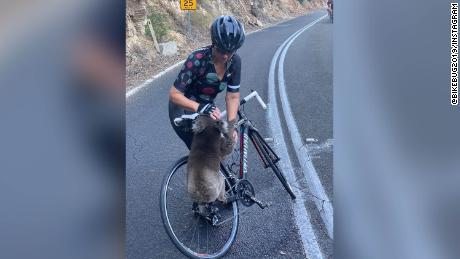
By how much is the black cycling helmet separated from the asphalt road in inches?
2.0

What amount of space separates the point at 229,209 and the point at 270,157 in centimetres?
28

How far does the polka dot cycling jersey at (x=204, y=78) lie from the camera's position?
7.77ft

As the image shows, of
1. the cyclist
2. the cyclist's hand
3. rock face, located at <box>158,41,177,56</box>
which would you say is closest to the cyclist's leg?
the cyclist

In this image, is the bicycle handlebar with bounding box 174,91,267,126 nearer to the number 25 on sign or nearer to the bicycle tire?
the bicycle tire

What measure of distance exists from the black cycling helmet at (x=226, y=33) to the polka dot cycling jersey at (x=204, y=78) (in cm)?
4

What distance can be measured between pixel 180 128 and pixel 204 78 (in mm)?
230

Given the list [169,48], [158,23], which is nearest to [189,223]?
[169,48]

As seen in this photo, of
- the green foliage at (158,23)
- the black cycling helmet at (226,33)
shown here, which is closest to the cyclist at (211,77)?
the black cycling helmet at (226,33)

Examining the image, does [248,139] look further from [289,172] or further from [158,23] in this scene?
[158,23]

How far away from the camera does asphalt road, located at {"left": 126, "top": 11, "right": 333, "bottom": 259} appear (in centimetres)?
238

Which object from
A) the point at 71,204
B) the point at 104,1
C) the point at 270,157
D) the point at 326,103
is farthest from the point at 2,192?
the point at 326,103

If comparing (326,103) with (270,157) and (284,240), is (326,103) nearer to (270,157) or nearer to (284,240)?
(270,157)

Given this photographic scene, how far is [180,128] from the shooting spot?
95.7 inches

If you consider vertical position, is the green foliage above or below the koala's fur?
above
